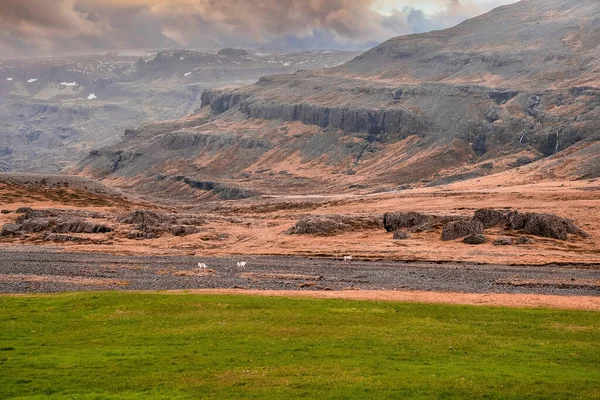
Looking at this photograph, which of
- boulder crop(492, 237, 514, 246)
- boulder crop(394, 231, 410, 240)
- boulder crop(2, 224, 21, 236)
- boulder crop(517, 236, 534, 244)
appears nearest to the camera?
boulder crop(492, 237, 514, 246)

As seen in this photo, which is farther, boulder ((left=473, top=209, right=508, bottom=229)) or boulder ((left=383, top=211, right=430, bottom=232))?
boulder ((left=383, top=211, right=430, bottom=232))

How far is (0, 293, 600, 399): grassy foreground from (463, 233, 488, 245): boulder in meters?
49.2

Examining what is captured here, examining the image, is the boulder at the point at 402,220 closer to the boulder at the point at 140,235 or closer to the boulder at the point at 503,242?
the boulder at the point at 503,242

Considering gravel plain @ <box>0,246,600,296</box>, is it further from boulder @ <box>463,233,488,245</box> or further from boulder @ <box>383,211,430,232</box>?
boulder @ <box>383,211,430,232</box>

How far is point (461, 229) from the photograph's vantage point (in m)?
95.3

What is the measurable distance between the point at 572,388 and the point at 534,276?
44.1 metres

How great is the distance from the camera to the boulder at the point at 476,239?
299 ft

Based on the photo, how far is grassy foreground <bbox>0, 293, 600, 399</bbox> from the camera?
83.9 ft

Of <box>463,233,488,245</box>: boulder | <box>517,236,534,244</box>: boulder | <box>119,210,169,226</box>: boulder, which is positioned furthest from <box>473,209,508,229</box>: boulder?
<box>119,210,169,226</box>: boulder

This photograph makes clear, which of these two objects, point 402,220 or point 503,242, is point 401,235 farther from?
point 503,242

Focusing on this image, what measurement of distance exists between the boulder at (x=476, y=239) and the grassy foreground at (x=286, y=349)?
49163 millimetres

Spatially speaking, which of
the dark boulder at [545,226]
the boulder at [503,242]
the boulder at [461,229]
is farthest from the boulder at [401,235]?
the dark boulder at [545,226]

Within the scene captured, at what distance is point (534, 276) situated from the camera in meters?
67.6

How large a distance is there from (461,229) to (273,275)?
38307mm
